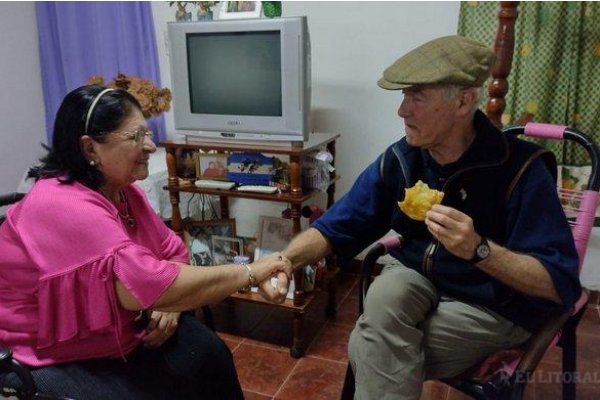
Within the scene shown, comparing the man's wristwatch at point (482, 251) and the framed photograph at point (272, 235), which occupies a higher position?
the man's wristwatch at point (482, 251)

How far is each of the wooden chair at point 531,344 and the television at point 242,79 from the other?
0.82m

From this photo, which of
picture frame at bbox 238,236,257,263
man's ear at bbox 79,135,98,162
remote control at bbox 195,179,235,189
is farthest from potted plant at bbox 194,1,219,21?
man's ear at bbox 79,135,98,162

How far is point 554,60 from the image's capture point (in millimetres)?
2193

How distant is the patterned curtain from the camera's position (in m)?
2.13

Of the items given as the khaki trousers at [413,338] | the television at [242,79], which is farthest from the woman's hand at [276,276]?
the television at [242,79]

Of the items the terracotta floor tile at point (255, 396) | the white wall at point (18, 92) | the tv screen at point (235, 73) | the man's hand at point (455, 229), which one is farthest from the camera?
the white wall at point (18, 92)

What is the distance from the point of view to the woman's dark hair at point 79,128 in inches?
48.9

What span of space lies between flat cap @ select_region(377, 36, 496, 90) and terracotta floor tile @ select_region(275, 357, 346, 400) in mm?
1275

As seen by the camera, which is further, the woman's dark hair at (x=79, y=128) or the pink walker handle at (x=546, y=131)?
the pink walker handle at (x=546, y=131)

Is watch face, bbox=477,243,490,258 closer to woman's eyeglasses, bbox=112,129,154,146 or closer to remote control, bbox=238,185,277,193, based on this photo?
woman's eyeglasses, bbox=112,129,154,146

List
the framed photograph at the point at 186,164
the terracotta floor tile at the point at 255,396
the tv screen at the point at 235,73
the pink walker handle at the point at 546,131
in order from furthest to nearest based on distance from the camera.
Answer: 1. the framed photograph at the point at 186,164
2. the tv screen at the point at 235,73
3. the terracotta floor tile at the point at 255,396
4. the pink walker handle at the point at 546,131

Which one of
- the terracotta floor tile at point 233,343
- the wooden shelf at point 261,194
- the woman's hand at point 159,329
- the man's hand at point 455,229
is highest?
the man's hand at point 455,229

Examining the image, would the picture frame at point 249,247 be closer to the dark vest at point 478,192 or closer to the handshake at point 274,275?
the handshake at point 274,275

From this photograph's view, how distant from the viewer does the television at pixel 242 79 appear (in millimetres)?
1986
